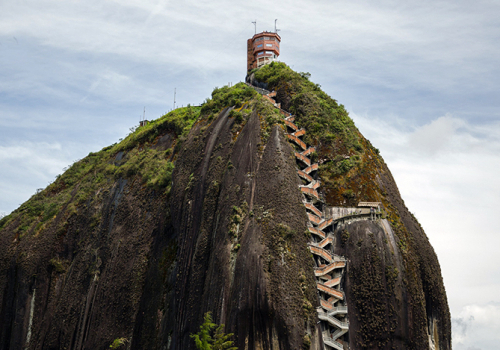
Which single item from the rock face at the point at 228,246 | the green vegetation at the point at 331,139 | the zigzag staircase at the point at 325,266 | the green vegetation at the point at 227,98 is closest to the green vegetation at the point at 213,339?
the rock face at the point at 228,246

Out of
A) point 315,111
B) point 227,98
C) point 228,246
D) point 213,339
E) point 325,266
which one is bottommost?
point 213,339

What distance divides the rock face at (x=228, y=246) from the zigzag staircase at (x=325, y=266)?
10.9 inches

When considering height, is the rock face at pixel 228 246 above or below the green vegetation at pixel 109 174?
below

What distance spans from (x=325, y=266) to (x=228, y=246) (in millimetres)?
6519

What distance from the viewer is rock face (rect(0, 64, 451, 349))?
32.5 m

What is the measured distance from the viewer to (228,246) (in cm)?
3422

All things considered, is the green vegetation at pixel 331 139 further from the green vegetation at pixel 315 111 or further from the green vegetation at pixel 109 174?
the green vegetation at pixel 109 174

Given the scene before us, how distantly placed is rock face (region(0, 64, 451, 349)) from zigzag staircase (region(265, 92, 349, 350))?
28cm

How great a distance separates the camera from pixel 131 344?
41.3m

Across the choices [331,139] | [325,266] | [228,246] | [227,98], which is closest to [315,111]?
[331,139]

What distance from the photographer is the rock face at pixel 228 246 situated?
32469mm

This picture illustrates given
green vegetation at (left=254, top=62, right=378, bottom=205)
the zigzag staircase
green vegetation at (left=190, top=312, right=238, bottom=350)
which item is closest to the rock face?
green vegetation at (left=254, top=62, right=378, bottom=205)

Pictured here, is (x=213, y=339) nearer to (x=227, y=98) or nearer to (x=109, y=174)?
(x=227, y=98)

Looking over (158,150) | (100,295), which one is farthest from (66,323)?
(158,150)
